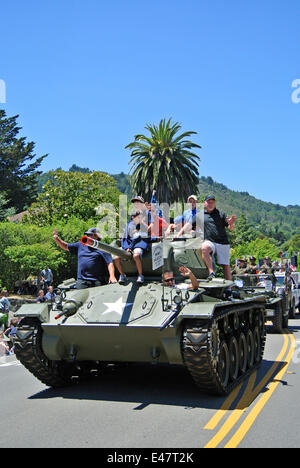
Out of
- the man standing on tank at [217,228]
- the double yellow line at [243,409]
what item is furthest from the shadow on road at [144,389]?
the man standing on tank at [217,228]

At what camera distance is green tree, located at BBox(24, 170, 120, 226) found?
141 feet

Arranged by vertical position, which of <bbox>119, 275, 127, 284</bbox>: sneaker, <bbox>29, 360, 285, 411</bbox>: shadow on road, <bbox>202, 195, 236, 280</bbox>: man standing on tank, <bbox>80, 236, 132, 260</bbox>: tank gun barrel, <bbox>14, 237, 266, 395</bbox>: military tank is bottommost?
<bbox>29, 360, 285, 411</bbox>: shadow on road

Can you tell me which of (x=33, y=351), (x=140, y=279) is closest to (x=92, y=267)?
(x=140, y=279)

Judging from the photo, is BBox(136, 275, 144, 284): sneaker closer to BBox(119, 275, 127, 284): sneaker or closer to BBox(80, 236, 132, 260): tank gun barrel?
BBox(119, 275, 127, 284): sneaker

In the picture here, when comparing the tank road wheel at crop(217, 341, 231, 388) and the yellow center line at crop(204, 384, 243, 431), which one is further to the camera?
the tank road wheel at crop(217, 341, 231, 388)

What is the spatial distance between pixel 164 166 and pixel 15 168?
2323cm

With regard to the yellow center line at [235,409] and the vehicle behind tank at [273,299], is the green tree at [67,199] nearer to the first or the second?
the vehicle behind tank at [273,299]

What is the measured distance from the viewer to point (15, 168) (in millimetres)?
59000

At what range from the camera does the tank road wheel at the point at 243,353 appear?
948 cm

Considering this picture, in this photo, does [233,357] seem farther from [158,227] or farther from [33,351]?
[33,351]

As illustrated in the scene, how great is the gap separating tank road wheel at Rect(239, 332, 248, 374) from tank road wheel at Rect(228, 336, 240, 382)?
23 centimetres

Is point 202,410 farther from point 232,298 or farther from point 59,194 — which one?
point 59,194

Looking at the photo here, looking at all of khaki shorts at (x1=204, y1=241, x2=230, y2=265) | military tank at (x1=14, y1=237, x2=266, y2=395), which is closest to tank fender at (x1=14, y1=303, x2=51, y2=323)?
military tank at (x1=14, y1=237, x2=266, y2=395)

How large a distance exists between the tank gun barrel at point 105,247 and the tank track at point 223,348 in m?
1.52
